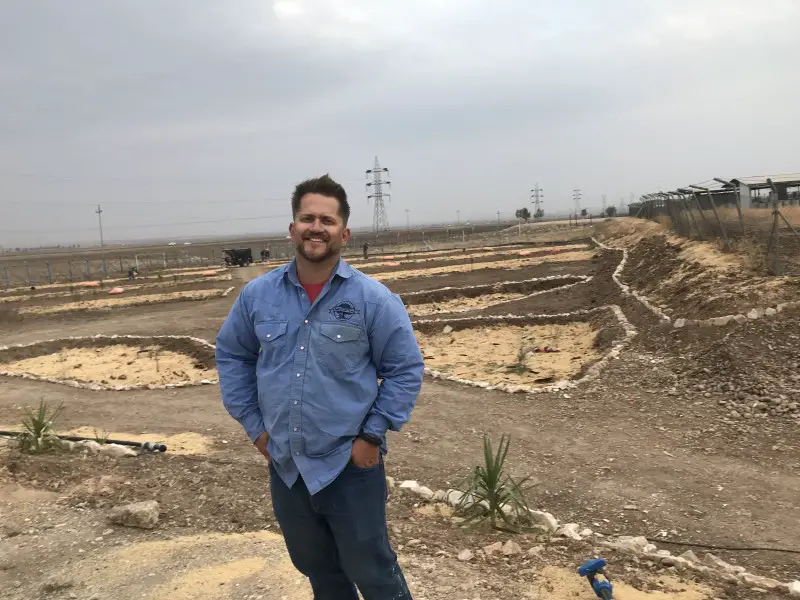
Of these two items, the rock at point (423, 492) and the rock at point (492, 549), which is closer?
the rock at point (492, 549)

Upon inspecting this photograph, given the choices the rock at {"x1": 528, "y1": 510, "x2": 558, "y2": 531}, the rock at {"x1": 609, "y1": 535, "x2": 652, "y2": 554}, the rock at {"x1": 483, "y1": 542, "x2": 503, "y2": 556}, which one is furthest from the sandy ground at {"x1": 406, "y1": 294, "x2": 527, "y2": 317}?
the rock at {"x1": 483, "y1": 542, "x2": 503, "y2": 556}

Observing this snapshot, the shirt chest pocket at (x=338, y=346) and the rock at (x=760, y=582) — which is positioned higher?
the shirt chest pocket at (x=338, y=346)

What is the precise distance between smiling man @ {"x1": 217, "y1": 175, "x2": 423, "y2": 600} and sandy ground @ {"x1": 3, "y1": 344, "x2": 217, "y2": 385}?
9030mm

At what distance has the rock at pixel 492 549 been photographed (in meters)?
3.92

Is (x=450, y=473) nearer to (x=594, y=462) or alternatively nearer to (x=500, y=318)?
(x=594, y=462)

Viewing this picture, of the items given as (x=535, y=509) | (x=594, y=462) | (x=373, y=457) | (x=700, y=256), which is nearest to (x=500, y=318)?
(x=700, y=256)

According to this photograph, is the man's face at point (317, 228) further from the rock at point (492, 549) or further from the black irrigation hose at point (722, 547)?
the black irrigation hose at point (722, 547)

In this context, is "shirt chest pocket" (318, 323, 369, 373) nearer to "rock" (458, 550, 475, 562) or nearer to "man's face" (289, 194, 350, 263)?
"man's face" (289, 194, 350, 263)

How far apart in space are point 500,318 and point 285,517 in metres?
12.7

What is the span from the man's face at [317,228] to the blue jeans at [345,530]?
0.96m

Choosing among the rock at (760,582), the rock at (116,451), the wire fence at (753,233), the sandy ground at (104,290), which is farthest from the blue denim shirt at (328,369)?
the sandy ground at (104,290)

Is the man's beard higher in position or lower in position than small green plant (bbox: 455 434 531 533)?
higher

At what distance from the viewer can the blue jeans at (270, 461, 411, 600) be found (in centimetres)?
238

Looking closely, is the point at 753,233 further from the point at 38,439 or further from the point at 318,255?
the point at 38,439
